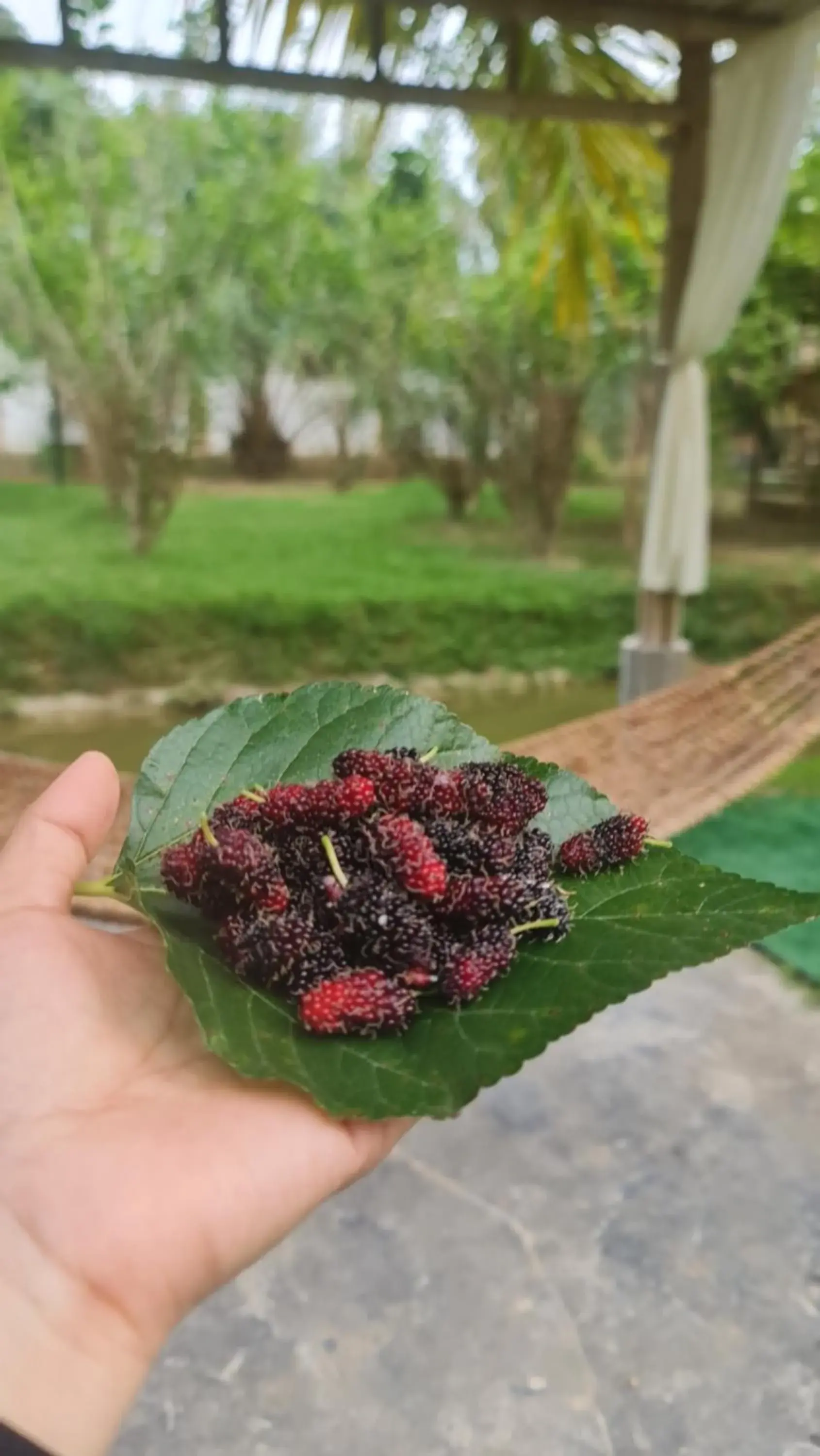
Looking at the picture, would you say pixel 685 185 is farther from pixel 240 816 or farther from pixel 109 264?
pixel 240 816

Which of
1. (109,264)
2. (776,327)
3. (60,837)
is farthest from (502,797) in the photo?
(776,327)

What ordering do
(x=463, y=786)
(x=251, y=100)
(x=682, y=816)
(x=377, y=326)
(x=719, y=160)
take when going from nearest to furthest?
(x=463, y=786) < (x=682, y=816) < (x=719, y=160) < (x=251, y=100) < (x=377, y=326)

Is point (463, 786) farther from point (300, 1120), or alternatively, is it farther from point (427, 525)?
point (427, 525)

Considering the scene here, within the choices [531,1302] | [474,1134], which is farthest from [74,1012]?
[474,1134]

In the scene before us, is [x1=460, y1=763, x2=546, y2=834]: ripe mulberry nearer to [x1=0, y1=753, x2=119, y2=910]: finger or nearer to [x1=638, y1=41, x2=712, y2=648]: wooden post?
[x1=0, y1=753, x2=119, y2=910]: finger

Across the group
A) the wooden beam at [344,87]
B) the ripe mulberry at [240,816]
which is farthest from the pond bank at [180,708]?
the ripe mulberry at [240,816]

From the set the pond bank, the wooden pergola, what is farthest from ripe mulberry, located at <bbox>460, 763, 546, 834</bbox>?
the pond bank

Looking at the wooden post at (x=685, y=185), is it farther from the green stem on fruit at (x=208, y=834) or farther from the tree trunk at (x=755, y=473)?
the green stem on fruit at (x=208, y=834)
